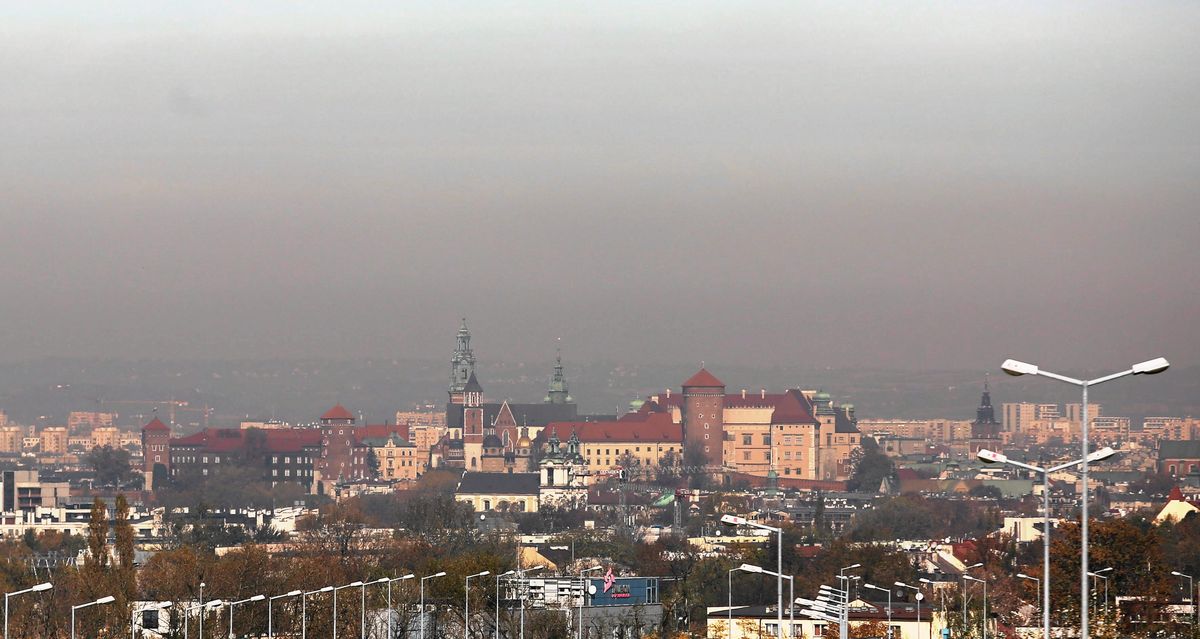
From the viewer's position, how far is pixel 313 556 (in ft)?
345

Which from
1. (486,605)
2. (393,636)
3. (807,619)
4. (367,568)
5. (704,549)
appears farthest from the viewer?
(704,549)

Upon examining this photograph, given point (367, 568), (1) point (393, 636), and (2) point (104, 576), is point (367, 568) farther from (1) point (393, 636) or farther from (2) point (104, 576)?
(1) point (393, 636)

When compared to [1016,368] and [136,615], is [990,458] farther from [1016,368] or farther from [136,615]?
[136,615]

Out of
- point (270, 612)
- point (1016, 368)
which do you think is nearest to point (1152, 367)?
point (1016, 368)

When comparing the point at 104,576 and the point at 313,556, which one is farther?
the point at 313,556

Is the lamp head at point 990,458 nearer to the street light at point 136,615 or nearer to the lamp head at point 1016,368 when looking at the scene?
the lamp head at point 1016,368

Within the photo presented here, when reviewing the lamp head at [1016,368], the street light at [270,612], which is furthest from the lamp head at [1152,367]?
the street light at [270,612]

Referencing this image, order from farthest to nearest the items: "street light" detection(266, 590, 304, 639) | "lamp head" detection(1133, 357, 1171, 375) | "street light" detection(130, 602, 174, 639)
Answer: "street light" detection(130, 602, 174, 639)
"street light" detection(266, 590, 304, 639)
"lamp head" detection(1133, 357, 1171, 375)

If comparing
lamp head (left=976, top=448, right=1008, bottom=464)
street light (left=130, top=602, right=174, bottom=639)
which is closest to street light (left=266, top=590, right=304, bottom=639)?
street light (left=130, top=602, right=174, bottom=639)

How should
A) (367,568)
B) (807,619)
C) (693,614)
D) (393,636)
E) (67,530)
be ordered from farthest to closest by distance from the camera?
(67,530) → (367,568) → (693,614) → (807,619) → (393,636)

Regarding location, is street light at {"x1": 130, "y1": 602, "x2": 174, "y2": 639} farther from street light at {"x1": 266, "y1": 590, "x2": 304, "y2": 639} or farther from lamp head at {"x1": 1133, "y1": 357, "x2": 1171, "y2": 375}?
lamp head at {"x1": 1133, "y1": 357, "x2": 1171, "y2": 375}

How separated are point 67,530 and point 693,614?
9056 centimetres

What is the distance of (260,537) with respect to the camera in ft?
497

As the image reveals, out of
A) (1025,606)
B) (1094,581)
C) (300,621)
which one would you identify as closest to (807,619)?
(1025,606)
